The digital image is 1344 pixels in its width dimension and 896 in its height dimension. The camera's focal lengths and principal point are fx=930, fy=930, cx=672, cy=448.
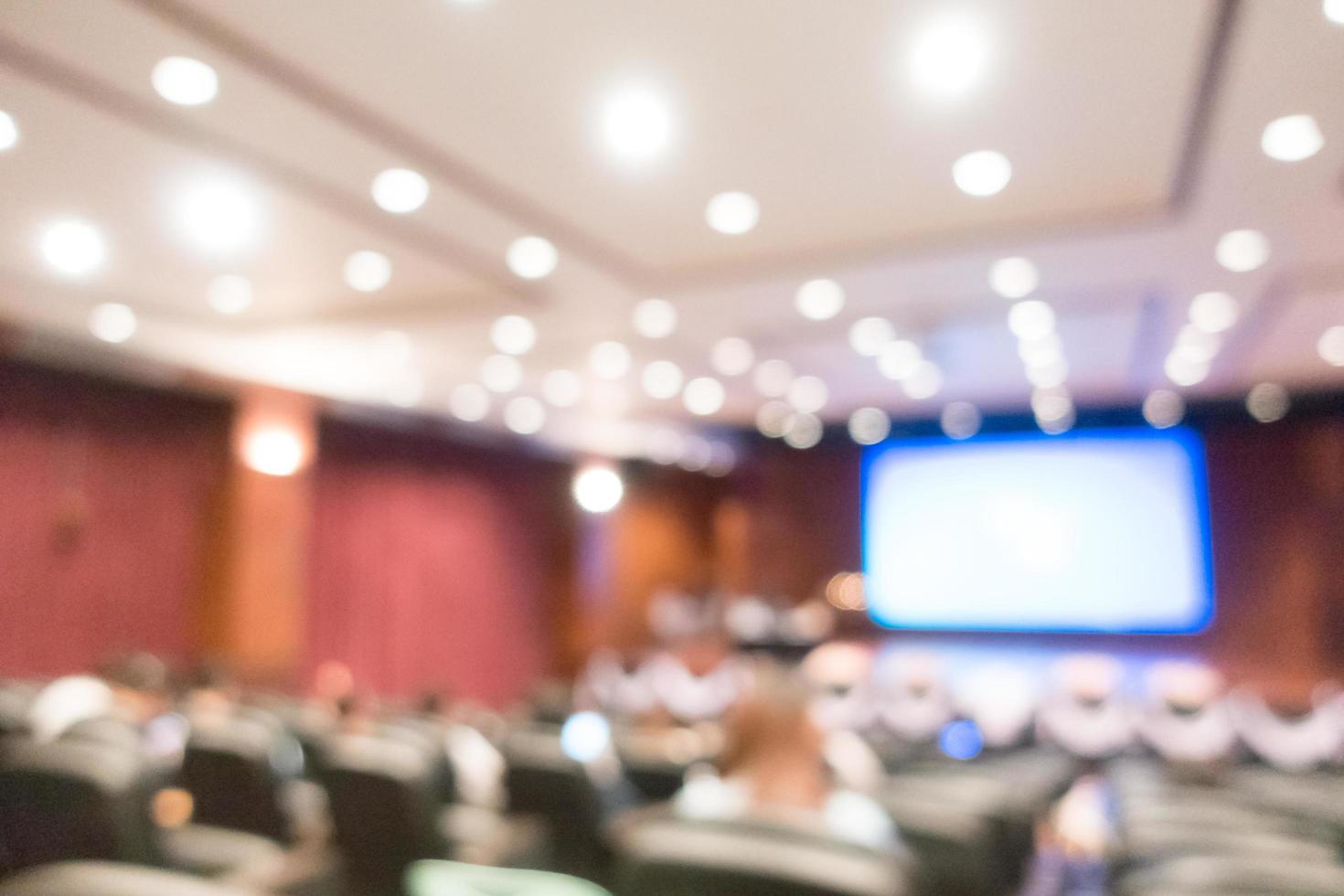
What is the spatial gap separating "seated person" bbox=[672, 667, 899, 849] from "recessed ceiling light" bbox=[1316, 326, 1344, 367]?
7043 millimetres

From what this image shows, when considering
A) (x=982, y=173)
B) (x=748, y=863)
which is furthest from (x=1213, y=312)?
(x=748, y=863)

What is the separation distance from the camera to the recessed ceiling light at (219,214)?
4898 mm

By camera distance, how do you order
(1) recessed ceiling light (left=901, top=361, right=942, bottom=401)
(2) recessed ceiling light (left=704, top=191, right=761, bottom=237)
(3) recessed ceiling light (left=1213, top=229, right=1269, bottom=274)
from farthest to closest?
1. (1) recessed ceiling light (left=901, top=361, right=942, bottom=401)
2. (3) recessed ceiling light (left=1213, top=229, right=1269, bottom=274)
3. (2) recessed ceiling light (left=704, top=191, right=761, bottom=237)

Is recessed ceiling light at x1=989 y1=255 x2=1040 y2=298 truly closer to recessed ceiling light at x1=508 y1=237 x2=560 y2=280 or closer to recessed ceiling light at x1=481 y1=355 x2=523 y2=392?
recessed ceiling light at x1=508 y1=237 x2=560 y2=280

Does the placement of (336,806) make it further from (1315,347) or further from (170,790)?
(1315,347)

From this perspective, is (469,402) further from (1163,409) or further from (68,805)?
(68,805)

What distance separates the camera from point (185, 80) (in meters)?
3.82

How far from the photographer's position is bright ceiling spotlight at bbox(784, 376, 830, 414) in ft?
32.8

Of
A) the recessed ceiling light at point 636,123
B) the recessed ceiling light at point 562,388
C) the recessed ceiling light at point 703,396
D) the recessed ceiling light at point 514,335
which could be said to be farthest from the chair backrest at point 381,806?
the recessed ceiling light at point 703,396

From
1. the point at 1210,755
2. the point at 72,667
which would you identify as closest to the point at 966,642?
the point at 1210,755

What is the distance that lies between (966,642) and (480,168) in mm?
10030

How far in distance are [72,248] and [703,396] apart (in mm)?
6395

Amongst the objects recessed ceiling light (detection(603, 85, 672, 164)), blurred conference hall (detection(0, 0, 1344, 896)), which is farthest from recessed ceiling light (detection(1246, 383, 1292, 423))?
recessed ceiling light (detection(603, 85, 672, 164))

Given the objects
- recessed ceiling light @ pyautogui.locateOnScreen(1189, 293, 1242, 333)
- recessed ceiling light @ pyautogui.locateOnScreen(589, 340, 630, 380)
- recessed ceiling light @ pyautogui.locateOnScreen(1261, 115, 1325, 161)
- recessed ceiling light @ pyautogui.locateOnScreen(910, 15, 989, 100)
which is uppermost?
recessed ceiling light @ pyautogui.locateOnScreen(589, 340, 630, 380)
